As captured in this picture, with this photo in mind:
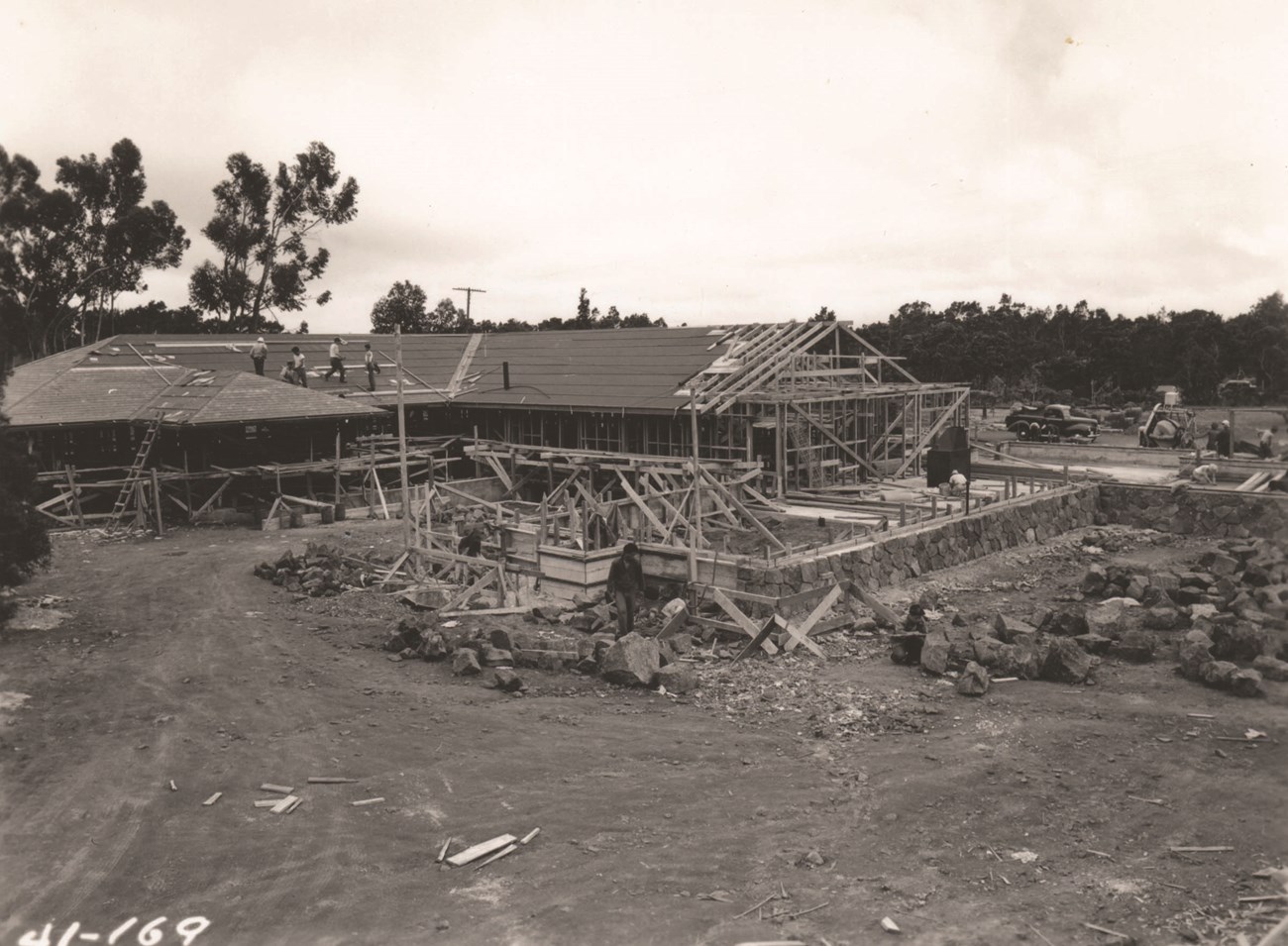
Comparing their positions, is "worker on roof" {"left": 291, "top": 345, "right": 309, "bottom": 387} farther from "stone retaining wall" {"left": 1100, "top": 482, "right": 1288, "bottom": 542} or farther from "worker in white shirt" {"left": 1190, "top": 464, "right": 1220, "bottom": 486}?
"worker in white shirt" {"left": 1190, "top": 464, "right": 1220, "bottom": 486}

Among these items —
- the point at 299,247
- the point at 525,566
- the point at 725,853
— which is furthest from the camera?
the point at 299,247

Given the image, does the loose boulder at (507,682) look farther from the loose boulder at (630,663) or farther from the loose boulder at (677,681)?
the loose boulder at (677,681)

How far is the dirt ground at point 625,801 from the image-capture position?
23.6ft

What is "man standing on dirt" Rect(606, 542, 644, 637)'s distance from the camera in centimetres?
1527

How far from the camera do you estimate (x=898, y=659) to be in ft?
45.8

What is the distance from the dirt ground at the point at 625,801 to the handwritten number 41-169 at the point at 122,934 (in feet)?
0.16

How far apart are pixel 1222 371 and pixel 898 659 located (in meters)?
43.8

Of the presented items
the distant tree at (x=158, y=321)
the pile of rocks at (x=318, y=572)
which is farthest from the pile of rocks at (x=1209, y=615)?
the distant tree at (x=158, y=321)

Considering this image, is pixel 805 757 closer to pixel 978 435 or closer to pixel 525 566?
pixel 525 566

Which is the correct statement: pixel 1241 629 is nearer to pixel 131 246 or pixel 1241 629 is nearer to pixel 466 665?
pixel 466 665

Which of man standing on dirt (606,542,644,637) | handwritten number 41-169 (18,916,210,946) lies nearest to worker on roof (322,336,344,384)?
man standing on dirt (606,542,644,637)

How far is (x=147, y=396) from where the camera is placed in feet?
91.7

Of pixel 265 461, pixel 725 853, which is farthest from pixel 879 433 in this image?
pixel 725 853

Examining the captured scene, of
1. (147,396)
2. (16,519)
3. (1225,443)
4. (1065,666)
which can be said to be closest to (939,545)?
(1065,666)
